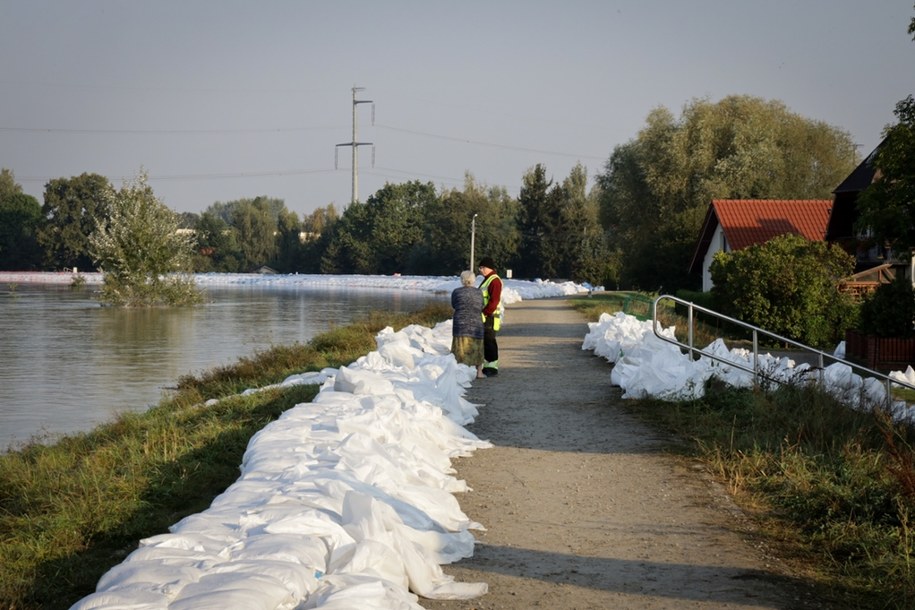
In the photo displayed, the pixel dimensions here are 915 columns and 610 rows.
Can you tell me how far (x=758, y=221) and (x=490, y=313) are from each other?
3019cm

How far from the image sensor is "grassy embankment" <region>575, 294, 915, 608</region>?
589 cm

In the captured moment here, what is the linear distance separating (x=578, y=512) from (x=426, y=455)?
1680 millimetres

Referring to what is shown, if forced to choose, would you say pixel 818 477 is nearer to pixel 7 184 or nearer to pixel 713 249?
pixel 713 249

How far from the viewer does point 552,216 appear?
299ft

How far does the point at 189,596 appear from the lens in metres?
4.55

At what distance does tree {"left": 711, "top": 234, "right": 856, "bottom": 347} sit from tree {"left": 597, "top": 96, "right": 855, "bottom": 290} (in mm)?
19720

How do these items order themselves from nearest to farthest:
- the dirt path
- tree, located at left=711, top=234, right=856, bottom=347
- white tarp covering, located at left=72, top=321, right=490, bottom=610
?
white tarp covering, located at left=72, top=321, right=490, bottom=610
the dirt path
tree, located at left=711, top=234, right=856, bottom=347

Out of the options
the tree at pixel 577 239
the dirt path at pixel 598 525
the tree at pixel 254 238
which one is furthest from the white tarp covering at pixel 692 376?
the tree at pixel 254 238

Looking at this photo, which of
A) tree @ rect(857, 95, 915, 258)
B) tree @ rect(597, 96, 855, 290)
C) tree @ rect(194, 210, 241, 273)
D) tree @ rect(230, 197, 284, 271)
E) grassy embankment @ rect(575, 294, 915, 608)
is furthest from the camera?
tree @ rect(230, 197, 284, 271)

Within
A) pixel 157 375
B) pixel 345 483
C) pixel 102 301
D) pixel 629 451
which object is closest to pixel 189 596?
pixel 345 483

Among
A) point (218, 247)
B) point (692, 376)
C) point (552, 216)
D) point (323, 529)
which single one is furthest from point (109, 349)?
point (218, 247)

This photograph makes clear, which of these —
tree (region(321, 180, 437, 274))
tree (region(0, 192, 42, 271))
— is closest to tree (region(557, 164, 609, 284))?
tree (region(321, 180, 437, 274))

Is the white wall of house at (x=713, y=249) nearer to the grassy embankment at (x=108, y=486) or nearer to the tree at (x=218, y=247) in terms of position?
the grassy embankment at (x=108, y=486)

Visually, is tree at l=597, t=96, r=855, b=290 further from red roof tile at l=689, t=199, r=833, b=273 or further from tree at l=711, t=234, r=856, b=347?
tree at l=711, t=234, r=856, b=347
